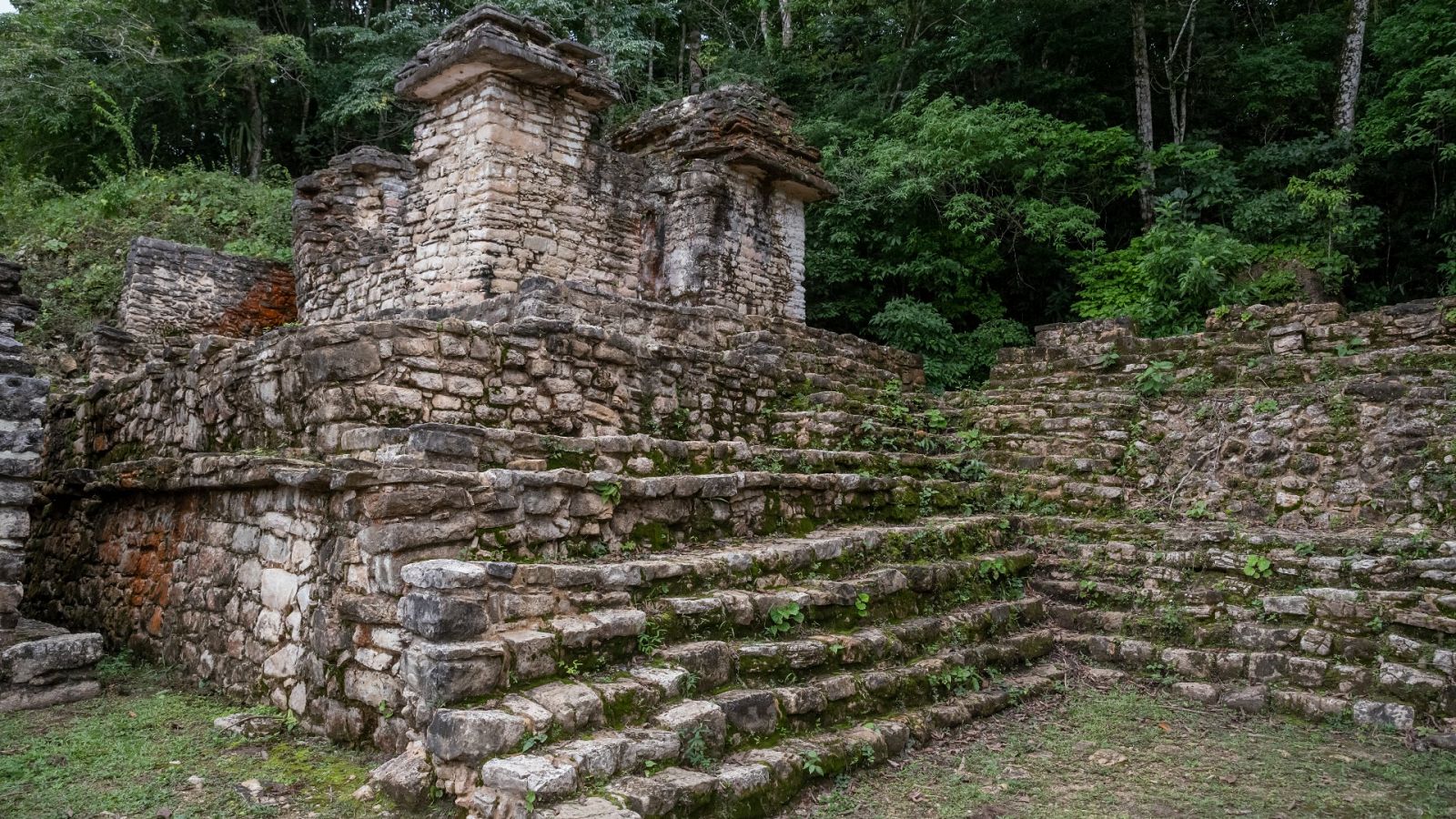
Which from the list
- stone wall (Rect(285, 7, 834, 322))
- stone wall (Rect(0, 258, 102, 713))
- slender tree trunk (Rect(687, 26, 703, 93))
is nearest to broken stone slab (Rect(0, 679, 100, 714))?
stone wall (Rect(0, 258, 102, 713))

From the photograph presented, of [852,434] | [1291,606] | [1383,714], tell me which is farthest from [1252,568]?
[852,434]

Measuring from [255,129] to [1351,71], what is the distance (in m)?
23.2

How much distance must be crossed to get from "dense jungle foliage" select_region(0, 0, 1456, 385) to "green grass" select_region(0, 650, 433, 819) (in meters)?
10.4

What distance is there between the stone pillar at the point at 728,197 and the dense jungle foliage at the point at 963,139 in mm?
2209

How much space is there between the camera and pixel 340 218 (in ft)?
38.6

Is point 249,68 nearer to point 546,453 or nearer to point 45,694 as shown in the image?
point 45,694

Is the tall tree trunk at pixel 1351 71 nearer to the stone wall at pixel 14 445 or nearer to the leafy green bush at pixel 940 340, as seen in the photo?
the leafy green bush at pixel 940 340

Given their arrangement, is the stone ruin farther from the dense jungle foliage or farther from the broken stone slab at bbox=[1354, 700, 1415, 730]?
the dense jungle foliage

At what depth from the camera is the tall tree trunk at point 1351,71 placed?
556 inches

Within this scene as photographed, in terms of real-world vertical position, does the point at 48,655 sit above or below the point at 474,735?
below

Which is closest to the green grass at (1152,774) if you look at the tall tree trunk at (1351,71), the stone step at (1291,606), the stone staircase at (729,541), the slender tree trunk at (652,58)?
the stone staircase at (729,541)

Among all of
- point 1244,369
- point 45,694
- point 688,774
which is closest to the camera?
point 688,774

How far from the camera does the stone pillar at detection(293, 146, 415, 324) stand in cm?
1141

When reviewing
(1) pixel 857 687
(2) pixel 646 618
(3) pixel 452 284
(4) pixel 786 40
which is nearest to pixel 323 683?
(2) pixel 646 618
